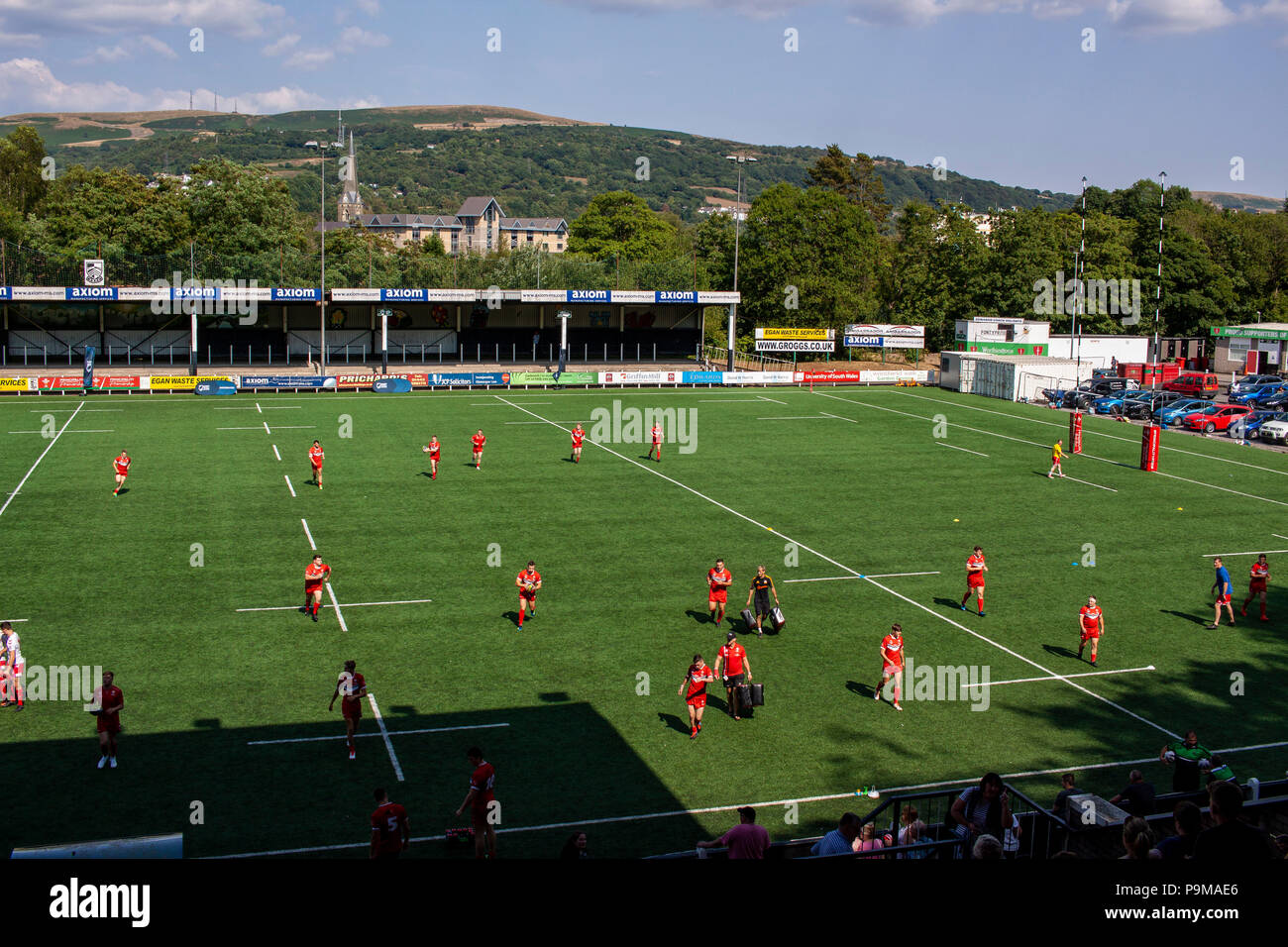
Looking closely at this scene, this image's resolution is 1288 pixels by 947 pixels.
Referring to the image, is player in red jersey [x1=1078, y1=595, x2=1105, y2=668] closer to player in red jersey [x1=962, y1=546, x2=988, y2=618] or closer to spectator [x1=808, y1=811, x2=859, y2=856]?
player in red jersey [x1=962, y1=546, x2=988, y2=618]

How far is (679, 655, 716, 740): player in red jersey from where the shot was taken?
1773 cm

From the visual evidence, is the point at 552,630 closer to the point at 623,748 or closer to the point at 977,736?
the point at 623,748

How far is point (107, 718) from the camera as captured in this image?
1634cm

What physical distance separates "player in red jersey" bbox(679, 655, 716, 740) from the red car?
44632 mm

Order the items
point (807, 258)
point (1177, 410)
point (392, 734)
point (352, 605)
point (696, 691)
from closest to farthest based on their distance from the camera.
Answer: point (696, 691)
point (392, 734)
point (352, 605)
point (1177, 410)
point (807, 258)

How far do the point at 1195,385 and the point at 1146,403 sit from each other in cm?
760

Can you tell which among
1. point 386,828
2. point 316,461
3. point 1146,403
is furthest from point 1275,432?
point 386,828

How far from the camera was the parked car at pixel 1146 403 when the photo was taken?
187 ft

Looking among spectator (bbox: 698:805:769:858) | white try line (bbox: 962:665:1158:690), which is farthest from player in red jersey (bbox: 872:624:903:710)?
spectator (bbox: 698:805:769:858)

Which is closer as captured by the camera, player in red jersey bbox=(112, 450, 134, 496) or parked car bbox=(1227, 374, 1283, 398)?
player in red jersey bbox=(112, 450, 134, 496)

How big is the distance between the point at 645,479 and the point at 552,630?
16.1m

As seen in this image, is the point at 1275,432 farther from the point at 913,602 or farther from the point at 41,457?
the point at 41,457

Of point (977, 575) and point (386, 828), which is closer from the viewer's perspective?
point (386, 828)
